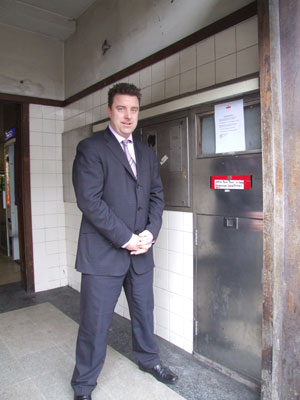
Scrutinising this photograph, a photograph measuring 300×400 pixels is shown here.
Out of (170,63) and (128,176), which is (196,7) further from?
(128,176)

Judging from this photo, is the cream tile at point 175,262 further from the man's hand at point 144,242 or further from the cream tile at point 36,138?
the cream tile at point 36,138

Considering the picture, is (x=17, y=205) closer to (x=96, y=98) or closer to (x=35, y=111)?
(x=35, y=111)

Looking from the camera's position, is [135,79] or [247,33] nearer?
[247,33]

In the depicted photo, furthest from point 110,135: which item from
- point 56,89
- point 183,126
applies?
point 56,89

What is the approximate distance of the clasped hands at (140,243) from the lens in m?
1.82

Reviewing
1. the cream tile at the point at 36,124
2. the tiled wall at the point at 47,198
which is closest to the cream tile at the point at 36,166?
the tiled wall at the point at 47,198

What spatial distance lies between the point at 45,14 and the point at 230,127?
8.89 ft

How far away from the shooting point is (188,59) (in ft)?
7.63

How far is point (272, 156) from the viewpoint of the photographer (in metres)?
1.58

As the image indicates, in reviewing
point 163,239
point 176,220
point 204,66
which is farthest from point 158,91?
point 163,239

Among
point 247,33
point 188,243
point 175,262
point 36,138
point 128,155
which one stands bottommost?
point 175,262

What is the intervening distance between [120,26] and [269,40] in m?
1.90

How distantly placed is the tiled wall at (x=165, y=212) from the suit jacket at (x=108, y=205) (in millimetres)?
573

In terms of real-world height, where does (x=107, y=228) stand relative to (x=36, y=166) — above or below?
below
